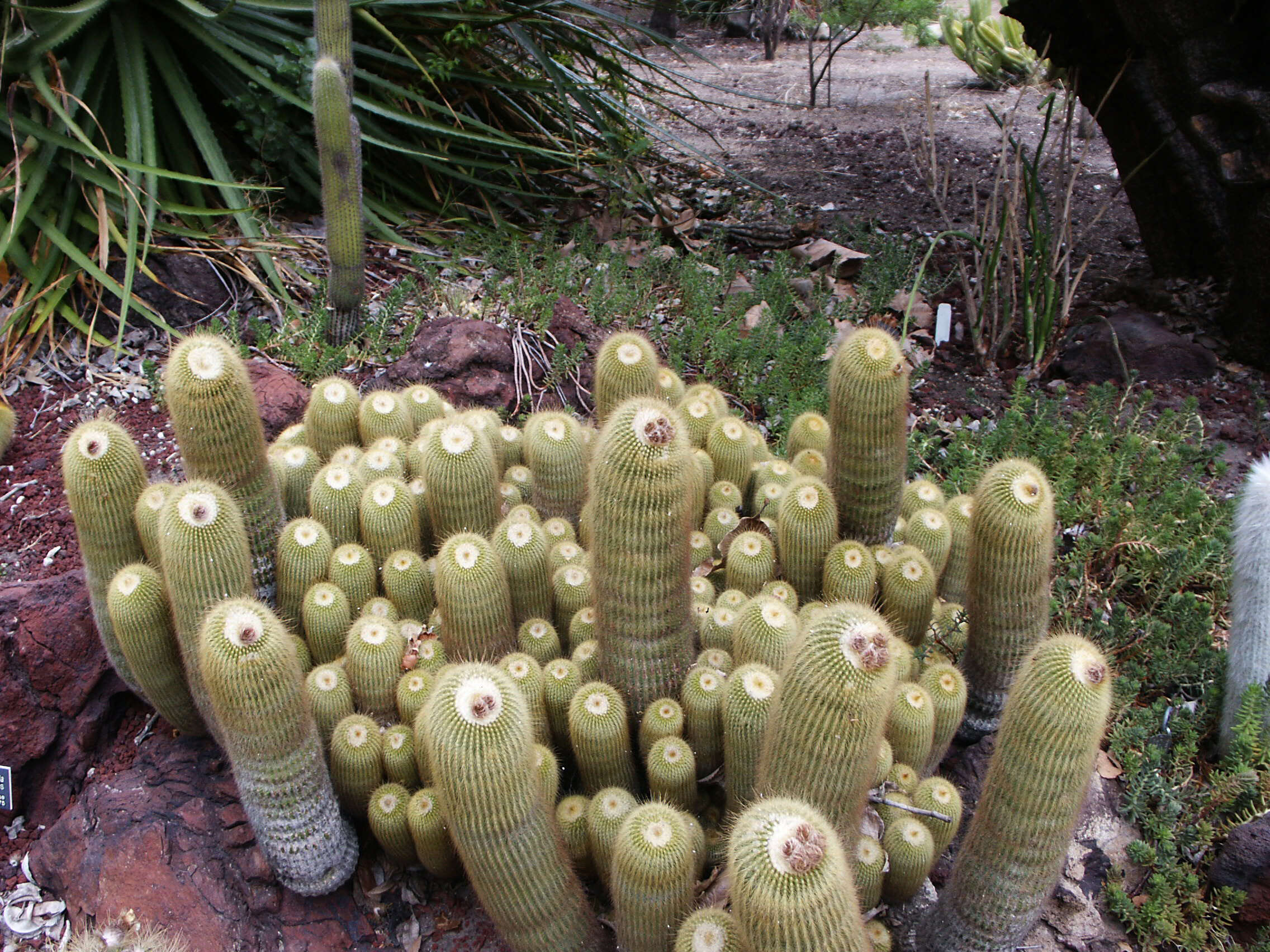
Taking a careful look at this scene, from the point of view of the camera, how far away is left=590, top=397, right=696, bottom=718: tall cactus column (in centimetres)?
193

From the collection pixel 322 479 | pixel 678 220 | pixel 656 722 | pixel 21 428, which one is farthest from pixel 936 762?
pixel 678 220

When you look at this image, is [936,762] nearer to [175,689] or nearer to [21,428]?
[175,689]

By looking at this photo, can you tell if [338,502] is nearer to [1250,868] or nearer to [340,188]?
[340,188]

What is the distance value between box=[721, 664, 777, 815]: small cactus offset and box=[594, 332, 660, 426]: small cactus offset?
1033mm

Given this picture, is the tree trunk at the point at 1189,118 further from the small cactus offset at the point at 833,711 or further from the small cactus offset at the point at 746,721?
the small cactus offset at the point at 833,711

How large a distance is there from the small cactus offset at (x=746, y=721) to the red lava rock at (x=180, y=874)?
0.85 meters

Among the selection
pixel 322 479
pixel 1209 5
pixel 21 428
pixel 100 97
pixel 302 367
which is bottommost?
pixel 21 428

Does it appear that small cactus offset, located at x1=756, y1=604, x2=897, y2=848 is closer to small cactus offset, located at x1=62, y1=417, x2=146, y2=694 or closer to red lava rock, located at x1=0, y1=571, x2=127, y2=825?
small cactus offset, located at x1=62, y1=417, x2=146, y2=694

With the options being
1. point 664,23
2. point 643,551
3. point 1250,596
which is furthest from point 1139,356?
point 664,23

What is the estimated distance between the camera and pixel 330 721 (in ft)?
7.09

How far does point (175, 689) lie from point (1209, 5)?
5045mm

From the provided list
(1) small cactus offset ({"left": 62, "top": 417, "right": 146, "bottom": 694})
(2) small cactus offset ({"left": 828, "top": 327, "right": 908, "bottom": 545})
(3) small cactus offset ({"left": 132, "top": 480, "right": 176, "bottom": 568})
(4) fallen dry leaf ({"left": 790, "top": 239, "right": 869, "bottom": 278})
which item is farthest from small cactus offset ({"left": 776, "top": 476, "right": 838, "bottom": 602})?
(4) fallen dry leaf ({"left": 790, "top": 239, "right": 869, "bottom": 278})

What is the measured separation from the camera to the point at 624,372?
109 inches

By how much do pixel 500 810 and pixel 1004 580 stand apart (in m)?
1.28
